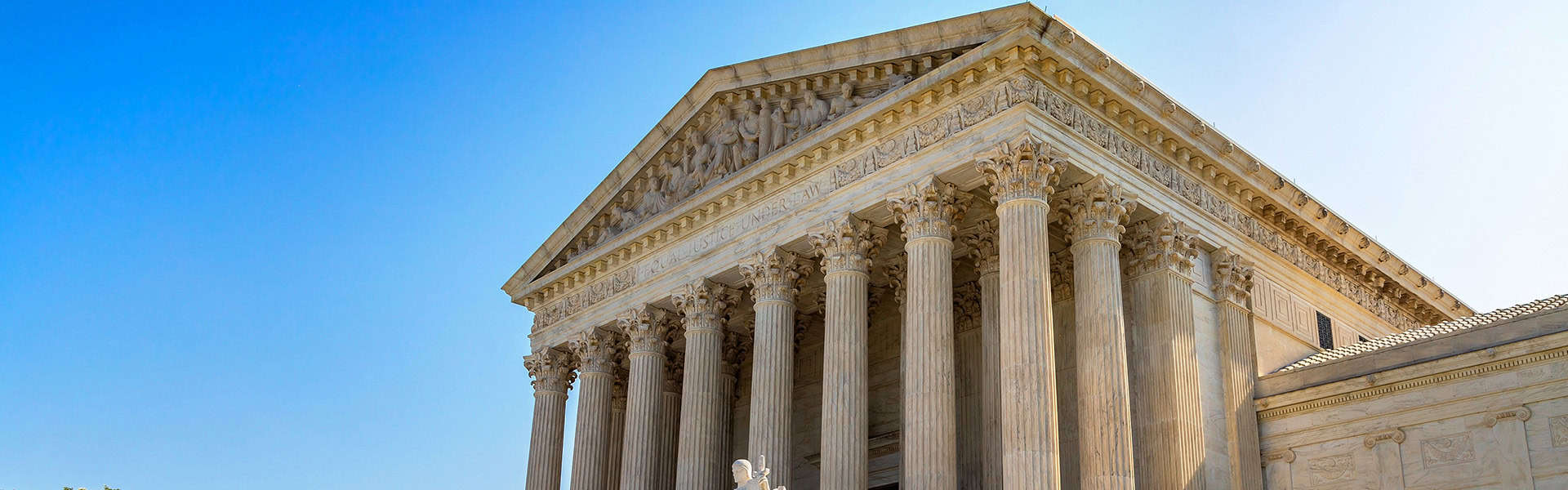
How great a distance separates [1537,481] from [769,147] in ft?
52.1

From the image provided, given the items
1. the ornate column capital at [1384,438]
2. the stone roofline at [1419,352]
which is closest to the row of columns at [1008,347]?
the stone roofline at [1419,352]

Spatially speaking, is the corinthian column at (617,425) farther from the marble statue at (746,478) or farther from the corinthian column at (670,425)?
the marble statue at (746,478)

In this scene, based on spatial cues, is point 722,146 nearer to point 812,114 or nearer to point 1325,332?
point 812,114

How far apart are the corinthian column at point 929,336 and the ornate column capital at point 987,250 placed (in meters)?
1.15

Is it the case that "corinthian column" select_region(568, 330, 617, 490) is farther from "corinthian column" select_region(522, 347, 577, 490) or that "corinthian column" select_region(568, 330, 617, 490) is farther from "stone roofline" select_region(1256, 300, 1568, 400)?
"stone roofline" select_region(1256, 300, 1568, 400)

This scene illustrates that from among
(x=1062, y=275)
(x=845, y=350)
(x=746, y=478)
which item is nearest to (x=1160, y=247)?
(x=1062, y=275)

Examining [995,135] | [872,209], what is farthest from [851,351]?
[995,135]

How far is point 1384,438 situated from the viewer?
78.3 ft

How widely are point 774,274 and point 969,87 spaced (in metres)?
6.13

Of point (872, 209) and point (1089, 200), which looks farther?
point (872, 209)

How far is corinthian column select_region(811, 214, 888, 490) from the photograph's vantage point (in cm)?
2373

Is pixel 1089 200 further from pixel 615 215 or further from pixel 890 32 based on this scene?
pixel 615 215

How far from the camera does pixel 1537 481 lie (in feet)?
71.5

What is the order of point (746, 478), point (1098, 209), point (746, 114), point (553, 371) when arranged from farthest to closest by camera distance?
point (553, 371), point (746, 114), point (1098, 209), point (746, 478)
